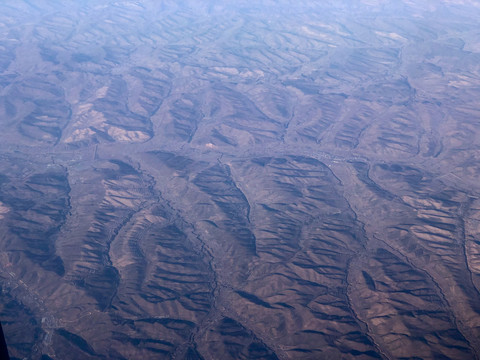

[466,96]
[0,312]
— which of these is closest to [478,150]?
[466,96]

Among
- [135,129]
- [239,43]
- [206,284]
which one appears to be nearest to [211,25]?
[239,43]

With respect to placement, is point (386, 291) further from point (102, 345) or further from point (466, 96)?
point (466, 96)

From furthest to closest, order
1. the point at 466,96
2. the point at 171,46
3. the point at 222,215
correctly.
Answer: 1. the point at 171,46
2. the point at 466,96
3. the point at 222,215

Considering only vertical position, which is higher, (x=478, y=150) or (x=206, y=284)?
(x=478, y=150)

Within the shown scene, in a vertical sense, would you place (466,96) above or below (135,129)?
above

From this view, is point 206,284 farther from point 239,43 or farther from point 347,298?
point 239,43

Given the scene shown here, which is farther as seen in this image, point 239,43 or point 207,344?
point 239,43

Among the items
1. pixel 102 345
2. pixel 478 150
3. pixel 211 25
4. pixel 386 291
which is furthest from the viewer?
pixel 211 25
